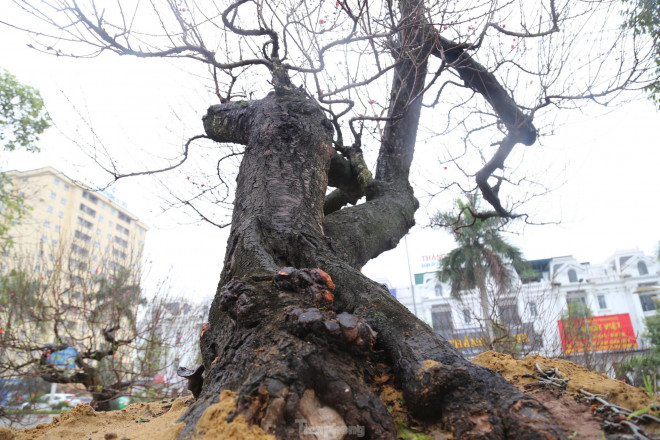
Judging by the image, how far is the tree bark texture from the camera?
3.78 ft

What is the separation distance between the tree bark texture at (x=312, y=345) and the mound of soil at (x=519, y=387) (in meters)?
0.05

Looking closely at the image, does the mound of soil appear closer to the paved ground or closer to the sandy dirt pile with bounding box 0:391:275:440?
the sandy dirt pile with bounding box 0:391:275:440

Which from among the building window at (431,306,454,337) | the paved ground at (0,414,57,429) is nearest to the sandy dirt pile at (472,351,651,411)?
the building window at (431,306,454,337)

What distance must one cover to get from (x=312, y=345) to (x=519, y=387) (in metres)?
0.86

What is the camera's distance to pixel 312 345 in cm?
132

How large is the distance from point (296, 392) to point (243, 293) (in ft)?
1.66

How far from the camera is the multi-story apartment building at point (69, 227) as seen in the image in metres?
8.73

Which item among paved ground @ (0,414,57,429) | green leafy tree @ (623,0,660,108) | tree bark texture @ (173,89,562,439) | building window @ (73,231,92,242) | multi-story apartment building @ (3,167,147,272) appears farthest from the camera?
building window @ (73,231,92,242)

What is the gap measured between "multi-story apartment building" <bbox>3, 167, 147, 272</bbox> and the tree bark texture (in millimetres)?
3498

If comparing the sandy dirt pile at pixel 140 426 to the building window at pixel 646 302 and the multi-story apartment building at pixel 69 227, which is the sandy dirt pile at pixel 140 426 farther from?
the building window at pixel 646 302

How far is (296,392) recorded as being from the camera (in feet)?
3.85

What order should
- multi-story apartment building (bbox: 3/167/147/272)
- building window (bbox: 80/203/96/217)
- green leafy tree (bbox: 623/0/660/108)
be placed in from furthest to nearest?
building window (bbox: 80/203/96/217) < multi-story apartment building (bbox: 3/167/147/272) < green leafy tree (bbox: 623/0/660/108)

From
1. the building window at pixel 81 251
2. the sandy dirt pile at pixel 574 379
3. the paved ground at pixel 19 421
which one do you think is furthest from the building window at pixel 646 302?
the paved ground at pixel 19 421

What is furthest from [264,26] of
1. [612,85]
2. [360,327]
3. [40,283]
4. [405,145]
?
[40,283]
